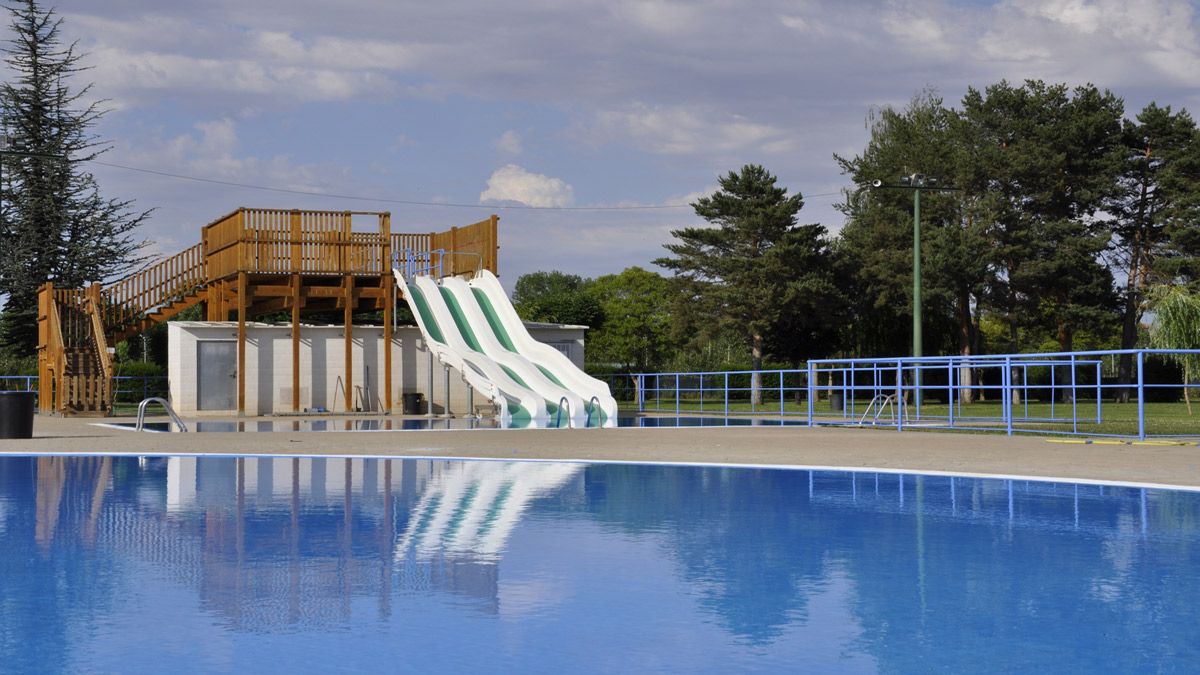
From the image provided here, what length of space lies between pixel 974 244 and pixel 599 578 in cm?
4400

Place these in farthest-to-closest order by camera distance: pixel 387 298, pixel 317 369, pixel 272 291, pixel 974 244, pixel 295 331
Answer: pixel 974 244 < pixel 317 369 < pixel 387 298 < pixel 272 291 < pixel 295 331

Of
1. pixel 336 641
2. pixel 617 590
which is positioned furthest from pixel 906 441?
pixel 336 641

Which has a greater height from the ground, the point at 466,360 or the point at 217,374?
the point at 466,360

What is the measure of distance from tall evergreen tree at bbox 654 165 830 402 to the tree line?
0.08 metres

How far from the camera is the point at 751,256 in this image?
5234 cm

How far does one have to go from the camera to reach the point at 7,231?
181 ft

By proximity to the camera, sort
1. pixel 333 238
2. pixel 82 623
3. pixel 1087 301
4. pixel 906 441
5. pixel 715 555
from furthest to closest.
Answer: pixel 1087 301 → pixel 333 238 → pixel 906 441 → pixel 715 555 → pixel 82 623

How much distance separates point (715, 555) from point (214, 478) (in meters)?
7.59

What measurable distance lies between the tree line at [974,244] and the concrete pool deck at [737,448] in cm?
2777

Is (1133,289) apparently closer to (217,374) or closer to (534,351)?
(534,351)

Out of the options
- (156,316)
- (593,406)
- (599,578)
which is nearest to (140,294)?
(156,316)

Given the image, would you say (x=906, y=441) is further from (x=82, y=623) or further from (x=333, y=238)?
(x=333, y=238)

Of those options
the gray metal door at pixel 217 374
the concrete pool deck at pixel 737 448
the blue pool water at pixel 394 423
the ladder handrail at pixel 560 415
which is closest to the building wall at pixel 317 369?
the gray metal door at pixel 217 374

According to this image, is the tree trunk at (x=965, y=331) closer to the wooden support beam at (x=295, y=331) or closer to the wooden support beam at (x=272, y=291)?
the wooden support beam at (x=295, y=331)
